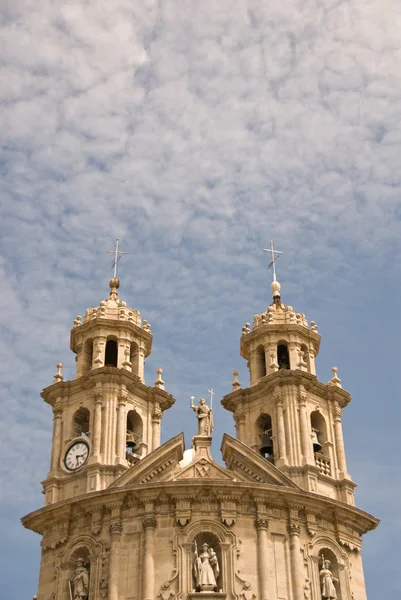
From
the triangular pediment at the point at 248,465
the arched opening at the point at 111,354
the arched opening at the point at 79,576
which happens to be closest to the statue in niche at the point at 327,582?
the triangular pediment at the point at 248,465

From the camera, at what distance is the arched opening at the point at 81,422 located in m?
40.2

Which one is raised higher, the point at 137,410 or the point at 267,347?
the point at 267,347

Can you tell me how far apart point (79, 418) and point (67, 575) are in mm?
7384

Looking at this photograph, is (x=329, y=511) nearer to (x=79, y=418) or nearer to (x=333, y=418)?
(x=333, y=418)

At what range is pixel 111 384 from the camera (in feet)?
131

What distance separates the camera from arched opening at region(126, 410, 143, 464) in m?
39.9

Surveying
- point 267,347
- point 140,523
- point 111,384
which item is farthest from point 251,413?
point 140,523

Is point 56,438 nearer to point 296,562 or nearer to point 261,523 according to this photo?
point 261,523

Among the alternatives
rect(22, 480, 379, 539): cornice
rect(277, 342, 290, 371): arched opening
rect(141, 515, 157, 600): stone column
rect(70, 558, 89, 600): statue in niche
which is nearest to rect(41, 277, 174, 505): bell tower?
rect(22, 480, 379, 539): cornice

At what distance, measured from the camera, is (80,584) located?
34156mm

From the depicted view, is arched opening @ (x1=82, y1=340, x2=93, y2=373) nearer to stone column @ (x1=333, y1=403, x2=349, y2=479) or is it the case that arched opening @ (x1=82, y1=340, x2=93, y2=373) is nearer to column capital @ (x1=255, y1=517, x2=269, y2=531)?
stone column @ (x1=333, y1=403, x2=349, y2=479)

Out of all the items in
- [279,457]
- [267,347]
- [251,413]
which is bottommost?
[279,457]

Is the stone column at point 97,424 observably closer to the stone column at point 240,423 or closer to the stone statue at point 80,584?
the stone statue at point 80,584

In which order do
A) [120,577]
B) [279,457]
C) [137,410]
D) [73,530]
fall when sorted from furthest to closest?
[137,410]
[279,457]
[73,530]
[120,577]
